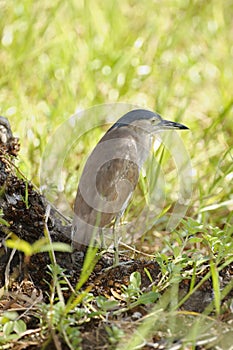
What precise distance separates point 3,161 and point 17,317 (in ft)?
2.99

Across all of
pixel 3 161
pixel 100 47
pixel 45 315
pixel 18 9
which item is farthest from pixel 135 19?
pixel 45 315

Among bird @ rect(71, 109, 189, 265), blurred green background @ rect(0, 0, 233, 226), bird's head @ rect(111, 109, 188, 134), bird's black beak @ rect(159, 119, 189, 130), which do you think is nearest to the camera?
bird @ rect(71, 109, 189, 265)

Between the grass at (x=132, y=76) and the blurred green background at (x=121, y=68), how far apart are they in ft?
0.03

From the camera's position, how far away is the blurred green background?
16.0 feet

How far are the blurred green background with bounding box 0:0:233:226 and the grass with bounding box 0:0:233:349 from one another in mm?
10

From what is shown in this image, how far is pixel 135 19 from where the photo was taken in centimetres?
670

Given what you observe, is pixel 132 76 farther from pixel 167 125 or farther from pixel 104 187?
pixel 104 187

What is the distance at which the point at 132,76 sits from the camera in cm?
566

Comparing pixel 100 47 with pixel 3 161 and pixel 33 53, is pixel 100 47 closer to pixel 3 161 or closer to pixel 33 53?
pixel 33 53

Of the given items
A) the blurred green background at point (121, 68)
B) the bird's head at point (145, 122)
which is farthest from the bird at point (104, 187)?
the blurred green background at point (121, 68)

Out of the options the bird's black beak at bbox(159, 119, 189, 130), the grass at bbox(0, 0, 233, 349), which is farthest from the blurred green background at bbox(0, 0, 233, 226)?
the bird's black beak at bbox(159, 119, 189, 130)

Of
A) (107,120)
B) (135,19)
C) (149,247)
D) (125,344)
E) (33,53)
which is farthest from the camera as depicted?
(135,19)

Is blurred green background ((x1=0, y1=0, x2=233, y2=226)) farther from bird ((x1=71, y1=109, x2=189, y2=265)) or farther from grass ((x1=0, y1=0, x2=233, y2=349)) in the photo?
bird ((x1=71, y1=109, x2=189, y2=265))

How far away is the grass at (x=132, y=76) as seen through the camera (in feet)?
14.7
